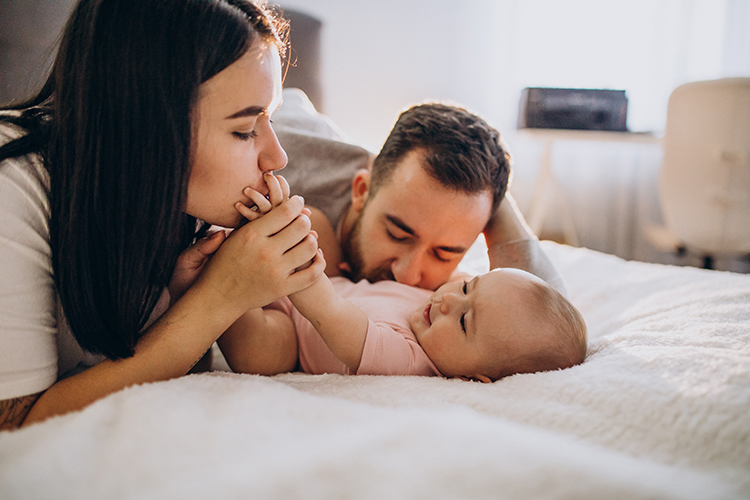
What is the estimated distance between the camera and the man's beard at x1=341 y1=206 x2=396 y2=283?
1.16m

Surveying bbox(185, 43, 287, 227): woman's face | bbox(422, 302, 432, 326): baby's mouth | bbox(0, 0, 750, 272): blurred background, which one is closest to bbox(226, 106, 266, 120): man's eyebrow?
bbox(185, 43, 287, 227): woman's face

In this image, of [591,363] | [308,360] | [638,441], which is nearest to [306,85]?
[308,360]

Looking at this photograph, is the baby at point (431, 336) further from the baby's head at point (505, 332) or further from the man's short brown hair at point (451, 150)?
the man's short brown hair at point (451, 150)

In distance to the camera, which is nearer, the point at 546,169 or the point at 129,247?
the point at 129,247

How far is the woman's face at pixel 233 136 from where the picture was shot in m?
0.62

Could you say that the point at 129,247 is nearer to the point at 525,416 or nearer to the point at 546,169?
the point at 525,416

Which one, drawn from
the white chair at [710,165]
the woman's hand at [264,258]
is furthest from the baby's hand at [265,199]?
the white chair at [710,165]

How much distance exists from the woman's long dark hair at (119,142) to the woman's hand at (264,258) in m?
0.09

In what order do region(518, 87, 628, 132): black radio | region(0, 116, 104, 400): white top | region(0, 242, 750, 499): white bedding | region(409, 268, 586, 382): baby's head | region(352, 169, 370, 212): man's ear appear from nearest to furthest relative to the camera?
region(0, 242, 750, 499): white bedding, region(0, 116, 104, 400): white top, region(409, 268, 586, 382): baby's head, region(352, 169, 370, 212): man's ear, region(518, 87, 628, 132): black radio

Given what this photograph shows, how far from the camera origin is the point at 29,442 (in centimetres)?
45

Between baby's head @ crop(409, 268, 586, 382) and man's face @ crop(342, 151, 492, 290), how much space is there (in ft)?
0.77

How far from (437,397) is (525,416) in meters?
0.11

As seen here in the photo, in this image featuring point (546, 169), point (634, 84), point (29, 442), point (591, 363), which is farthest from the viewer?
point (634, 84)

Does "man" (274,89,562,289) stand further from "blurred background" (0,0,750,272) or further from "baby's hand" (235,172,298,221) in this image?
"blurred background" (0,0,750,272)
